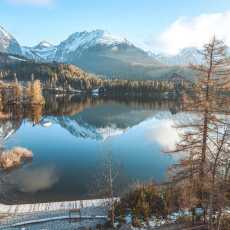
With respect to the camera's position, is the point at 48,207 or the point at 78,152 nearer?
the point at 48,207

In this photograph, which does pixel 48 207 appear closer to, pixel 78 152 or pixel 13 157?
pixel 13 157

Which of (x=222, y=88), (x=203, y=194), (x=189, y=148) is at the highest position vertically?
(x=222, y=88)

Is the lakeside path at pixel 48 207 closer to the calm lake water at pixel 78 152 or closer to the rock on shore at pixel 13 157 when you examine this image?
the calm lake water at pixel 78 152

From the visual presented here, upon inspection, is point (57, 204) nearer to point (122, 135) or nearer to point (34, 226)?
point (34, 226)

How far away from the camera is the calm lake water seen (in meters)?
46.1

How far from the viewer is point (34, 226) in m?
29.4

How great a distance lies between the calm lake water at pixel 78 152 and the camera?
46.1 metres

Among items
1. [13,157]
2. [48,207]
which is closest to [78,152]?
[13,157]

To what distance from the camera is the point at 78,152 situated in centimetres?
6750

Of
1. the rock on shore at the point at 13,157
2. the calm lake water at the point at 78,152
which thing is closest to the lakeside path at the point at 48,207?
the calm lake water at the point at 78,152

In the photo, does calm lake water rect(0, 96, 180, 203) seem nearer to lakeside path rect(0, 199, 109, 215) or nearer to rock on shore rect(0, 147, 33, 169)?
rock on shore rect(0, 147, 33, 169)

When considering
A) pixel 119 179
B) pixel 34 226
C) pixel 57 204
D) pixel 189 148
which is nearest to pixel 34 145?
pixel 119 179

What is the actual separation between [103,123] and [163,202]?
78.0 m

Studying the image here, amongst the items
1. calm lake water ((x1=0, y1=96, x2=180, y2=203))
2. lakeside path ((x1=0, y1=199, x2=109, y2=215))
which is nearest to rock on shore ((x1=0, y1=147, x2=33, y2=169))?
calm lake water ((x1=0, y1=96, x2=180, y2=203))
